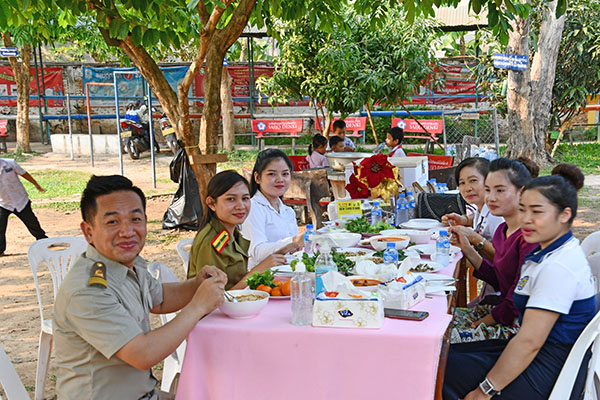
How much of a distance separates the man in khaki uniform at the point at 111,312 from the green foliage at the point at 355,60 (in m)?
6.70

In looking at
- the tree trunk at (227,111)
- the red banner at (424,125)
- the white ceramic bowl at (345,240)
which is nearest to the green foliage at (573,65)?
the red banner at (424,125)

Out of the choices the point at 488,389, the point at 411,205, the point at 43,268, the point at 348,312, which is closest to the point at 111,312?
the point at 348,312

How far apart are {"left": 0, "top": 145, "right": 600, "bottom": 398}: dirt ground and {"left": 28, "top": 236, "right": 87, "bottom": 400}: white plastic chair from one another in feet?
1.35

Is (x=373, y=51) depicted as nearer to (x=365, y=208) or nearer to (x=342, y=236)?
(x=365, y=208)

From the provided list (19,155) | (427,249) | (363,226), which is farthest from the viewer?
(19,155)

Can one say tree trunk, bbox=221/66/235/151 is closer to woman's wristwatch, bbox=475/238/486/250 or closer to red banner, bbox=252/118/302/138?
red banner, bbox=252/118/302/138

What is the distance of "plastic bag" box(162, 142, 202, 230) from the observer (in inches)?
317

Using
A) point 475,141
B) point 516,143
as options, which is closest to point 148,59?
point 475,141

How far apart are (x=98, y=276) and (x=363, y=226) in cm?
229

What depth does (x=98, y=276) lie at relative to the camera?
2.10 metres

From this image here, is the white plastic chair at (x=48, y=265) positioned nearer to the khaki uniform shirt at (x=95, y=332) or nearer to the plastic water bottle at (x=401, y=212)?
the khaki uniform shirt at (x=95, y=332)

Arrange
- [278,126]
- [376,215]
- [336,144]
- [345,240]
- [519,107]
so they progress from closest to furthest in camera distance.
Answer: [345,240]
[376,215]
[336,144]
[519,107]
[278,126]

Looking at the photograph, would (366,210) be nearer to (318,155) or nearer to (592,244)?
(592,244)

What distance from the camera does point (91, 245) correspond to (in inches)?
88.4
